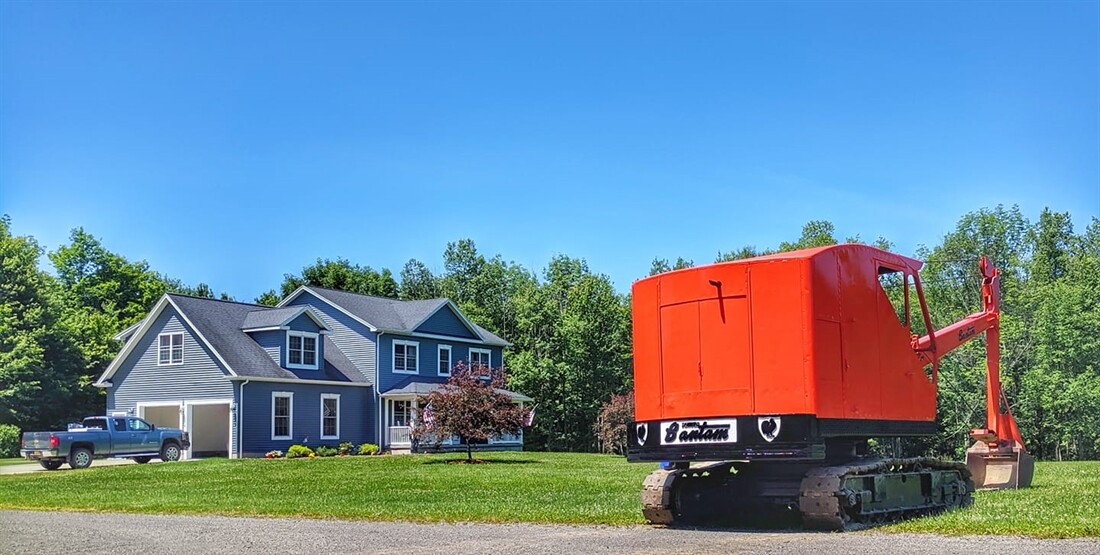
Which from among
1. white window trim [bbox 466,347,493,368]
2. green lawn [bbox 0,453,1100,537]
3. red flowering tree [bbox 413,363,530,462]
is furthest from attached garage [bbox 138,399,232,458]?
red flowering tree [bbox 413,363,530,462]

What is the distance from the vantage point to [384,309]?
2013 inches

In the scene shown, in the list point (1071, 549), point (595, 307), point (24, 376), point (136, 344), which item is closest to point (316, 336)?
point (136, 344)

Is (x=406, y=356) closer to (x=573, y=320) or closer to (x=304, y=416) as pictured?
(x=304, y=416)

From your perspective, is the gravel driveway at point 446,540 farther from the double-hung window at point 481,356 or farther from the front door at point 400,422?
the double-hung window at point 481,356

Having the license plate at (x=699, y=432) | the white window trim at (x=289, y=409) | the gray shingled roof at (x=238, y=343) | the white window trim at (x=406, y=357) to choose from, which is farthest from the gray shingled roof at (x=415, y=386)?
the license plate at (x=699, y=432)

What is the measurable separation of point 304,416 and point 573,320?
25385mm

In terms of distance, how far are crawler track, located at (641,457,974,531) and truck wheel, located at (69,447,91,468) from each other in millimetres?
27268

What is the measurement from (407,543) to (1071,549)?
7012 millimetres

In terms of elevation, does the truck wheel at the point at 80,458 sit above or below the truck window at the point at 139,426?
below

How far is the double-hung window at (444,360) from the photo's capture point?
2016 inches

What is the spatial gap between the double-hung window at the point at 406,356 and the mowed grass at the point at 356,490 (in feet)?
43.1

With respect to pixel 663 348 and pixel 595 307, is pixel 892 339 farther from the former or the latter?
pixel 595 307

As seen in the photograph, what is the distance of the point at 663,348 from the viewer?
1416cm

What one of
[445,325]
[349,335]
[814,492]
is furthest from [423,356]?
[814,492]
